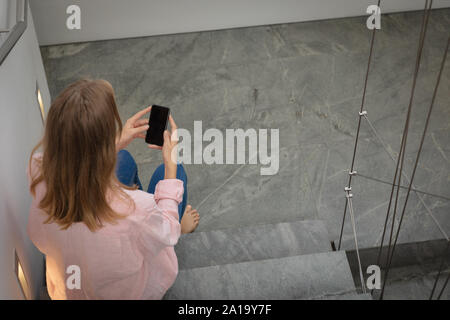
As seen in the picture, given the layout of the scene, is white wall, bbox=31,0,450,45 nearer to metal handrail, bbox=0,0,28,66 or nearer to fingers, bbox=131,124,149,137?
metal handrail, bbox=0,0,28,66

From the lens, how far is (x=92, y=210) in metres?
1.45


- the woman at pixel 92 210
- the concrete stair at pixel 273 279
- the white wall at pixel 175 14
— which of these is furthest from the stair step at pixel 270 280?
the white wall at pixel 175 14

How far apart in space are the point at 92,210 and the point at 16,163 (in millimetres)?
585

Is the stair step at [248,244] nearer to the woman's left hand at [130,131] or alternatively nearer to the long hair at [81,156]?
the woman's left hand at [130,131]

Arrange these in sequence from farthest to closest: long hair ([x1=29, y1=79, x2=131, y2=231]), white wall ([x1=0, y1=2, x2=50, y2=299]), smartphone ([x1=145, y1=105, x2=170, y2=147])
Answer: smartphone ([x1=145, y1=105, x2=170, y2=147]), white wall ([x1=0, y1=2, x2=50, y2=299]), long hair ([x1=29, y1=79, x2=131, y2=231])

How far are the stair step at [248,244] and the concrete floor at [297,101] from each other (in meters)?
0.35

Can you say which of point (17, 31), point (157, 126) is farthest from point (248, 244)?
point (17, 31)

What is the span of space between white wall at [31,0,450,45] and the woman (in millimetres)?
2121

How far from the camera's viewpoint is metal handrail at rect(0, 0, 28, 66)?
1.77 meters

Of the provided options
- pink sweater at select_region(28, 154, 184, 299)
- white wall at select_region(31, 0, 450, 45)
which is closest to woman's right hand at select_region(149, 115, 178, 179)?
pink sweater at select_region(28, 154, 184, 299)

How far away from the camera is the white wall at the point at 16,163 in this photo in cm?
164

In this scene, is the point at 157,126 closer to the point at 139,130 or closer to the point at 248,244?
the point at 139,130

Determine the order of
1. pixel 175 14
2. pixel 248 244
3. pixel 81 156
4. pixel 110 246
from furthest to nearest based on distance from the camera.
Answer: pixel 175 14
pixel 248 244
pixel 110 246
pixel 81 156

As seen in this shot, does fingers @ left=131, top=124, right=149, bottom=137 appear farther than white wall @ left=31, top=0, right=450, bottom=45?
No
